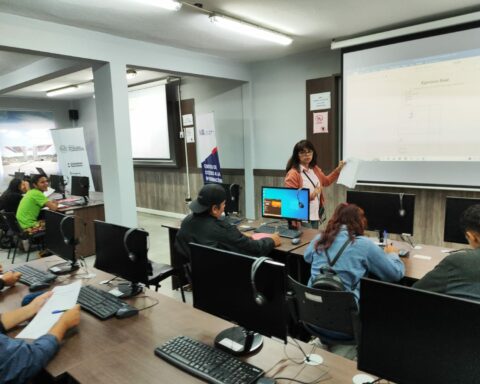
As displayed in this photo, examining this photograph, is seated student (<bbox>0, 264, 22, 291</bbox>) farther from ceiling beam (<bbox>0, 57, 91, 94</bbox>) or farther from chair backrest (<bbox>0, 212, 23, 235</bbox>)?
chair backrest (<bbox>0, 212, 23, 235</bbox>)

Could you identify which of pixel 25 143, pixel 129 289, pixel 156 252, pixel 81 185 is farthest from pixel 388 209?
pixel 25 143

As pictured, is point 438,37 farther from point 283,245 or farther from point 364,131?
point 283,245

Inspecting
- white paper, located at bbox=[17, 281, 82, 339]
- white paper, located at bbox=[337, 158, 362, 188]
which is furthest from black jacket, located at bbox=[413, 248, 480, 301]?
white paper, located at bbox=[337, 158, 362, 188]

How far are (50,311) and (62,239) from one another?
808mm

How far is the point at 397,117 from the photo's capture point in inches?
171

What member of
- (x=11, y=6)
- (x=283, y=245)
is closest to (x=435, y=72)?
(x=283, y=245)

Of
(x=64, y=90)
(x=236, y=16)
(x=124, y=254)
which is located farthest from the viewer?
(x=64, y=90)

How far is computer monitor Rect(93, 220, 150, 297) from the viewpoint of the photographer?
1.99 m

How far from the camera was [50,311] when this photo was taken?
1804 mm

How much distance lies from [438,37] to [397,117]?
3.03ft

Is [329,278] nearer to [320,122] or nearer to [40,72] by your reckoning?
[320,122]

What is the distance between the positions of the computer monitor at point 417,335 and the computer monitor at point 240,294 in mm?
330

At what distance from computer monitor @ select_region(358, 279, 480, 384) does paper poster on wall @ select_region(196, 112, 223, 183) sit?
4.94 metres

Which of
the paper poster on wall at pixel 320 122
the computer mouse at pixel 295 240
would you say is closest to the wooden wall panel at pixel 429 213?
the paper poster on wall at pixel 320 122
